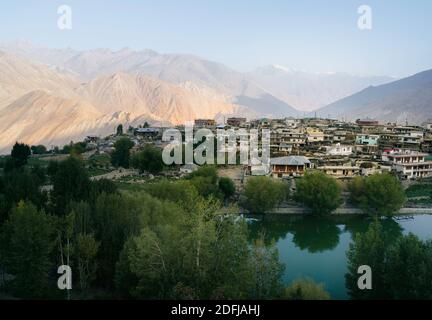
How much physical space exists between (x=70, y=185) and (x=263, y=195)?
723cm

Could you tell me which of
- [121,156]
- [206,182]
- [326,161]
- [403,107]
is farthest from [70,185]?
[403,107]

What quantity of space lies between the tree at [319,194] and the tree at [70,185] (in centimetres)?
829

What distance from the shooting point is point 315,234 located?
15.4 meters

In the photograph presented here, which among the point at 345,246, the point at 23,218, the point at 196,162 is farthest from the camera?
the point at 196,162

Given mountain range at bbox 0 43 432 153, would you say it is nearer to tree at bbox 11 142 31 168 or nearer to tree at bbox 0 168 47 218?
tree at bbox 11 142 31 168

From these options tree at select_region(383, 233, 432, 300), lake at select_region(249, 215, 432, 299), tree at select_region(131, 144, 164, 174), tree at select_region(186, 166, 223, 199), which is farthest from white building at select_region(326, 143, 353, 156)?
tree at select_region(383, 233, 432, 300)

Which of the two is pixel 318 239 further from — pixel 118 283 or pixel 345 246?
pixel 118 283

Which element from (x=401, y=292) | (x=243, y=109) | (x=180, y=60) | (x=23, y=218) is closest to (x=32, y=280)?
(x=23, y=218)

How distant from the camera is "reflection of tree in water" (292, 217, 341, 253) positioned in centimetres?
1433

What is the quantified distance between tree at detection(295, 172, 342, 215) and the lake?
461 mm

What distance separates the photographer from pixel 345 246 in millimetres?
14109

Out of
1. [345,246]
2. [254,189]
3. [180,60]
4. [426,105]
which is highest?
[180,60]

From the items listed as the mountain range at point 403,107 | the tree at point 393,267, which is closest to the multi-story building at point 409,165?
the tree at point 393,267

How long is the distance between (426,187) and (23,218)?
17.8 m
